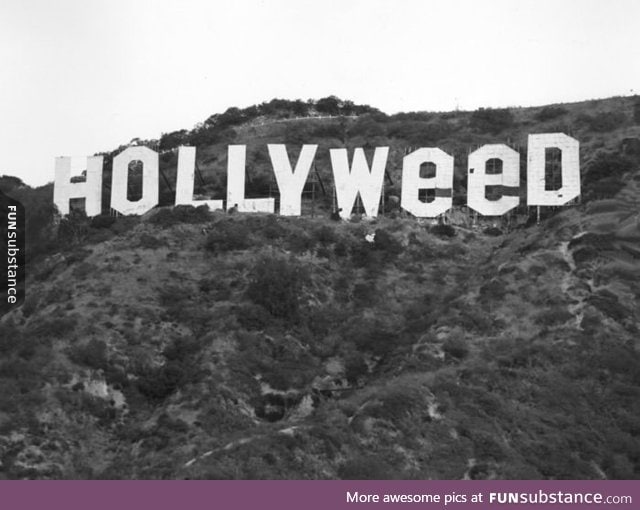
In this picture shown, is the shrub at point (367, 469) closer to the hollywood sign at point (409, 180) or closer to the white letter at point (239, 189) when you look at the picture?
the hollywood sign at point (409, 180)

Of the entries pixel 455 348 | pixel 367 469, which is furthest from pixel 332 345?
pixel 367 469

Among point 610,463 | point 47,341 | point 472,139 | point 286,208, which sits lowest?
point 610,463

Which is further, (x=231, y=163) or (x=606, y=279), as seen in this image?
(x=231, y=163)

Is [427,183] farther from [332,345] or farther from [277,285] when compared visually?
[332,345]

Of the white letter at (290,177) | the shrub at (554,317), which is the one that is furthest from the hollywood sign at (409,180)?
the shrub at (554,317)

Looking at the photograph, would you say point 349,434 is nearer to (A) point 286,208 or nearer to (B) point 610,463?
(B) point 610,463

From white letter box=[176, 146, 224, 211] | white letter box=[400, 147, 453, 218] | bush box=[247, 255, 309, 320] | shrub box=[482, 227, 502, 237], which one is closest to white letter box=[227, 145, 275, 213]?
white letter box=[176, 146, 224, 211]

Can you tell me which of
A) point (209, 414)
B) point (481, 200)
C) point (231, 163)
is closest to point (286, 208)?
point (231, 163)

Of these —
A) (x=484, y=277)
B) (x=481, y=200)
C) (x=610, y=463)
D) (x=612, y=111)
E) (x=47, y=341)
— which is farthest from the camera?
(x=612, y=111)
